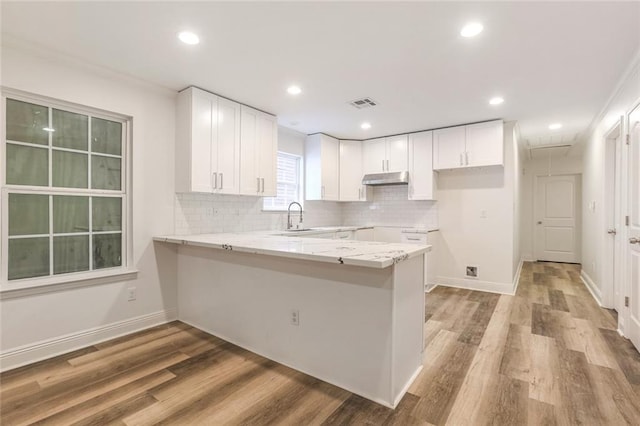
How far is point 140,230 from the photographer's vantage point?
119 inches

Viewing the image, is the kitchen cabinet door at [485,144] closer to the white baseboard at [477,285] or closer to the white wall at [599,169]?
the white wall at [599,169]

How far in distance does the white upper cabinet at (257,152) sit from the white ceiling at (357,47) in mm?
217

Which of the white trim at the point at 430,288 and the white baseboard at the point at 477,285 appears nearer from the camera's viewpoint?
the white baseboard at the point at 477,285

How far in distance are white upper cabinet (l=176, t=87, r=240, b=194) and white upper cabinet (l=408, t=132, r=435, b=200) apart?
9.27 ft

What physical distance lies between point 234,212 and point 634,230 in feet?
13.1

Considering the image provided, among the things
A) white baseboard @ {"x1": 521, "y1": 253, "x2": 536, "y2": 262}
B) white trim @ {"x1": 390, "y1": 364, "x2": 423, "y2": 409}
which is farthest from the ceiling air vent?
white baseboard @ {"x1": 521, "y1": 253, "x2": 536, "y2": 262}

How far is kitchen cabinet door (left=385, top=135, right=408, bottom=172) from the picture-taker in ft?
16.6

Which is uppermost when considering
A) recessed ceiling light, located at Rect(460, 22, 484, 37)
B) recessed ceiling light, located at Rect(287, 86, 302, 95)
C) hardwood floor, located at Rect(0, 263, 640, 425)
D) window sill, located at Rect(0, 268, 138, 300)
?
recessed ceiling light, located at Rect(287, 86, 302, 95)

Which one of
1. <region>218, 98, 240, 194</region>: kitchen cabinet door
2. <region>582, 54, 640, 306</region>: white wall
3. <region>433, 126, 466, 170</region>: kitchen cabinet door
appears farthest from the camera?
<region>433, 126, 466, 170</region>: kitchen cabinet door

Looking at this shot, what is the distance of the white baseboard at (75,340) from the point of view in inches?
91.1

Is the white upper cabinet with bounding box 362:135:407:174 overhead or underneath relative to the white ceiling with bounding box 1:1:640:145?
underneath

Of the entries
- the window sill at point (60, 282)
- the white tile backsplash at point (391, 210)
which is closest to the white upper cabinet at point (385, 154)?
the white tile backsplash at point (391, 210)

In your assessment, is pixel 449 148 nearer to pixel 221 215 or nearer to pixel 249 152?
pixel 249 152

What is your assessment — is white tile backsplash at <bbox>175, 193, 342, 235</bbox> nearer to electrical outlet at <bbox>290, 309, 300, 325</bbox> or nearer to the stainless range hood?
the stainless range hood
